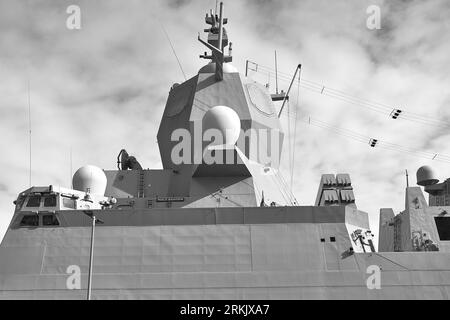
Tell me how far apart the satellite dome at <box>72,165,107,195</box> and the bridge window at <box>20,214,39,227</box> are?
2379 mm

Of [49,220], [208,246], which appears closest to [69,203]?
[49,220]

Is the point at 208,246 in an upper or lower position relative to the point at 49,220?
lower

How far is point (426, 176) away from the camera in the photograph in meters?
25.7

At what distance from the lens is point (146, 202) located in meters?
17.9

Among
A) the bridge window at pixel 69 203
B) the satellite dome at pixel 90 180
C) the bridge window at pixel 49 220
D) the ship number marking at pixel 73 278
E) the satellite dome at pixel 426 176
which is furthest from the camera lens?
the satellite dome at pixel 426 176

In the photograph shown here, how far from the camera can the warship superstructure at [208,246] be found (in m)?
14.9

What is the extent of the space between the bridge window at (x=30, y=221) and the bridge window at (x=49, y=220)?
28 centimetres

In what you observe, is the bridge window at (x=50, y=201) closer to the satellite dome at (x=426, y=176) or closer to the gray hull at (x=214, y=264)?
the gray hull at (x=214, y=264)

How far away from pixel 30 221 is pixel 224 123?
842 cm

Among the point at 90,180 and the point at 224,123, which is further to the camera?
the point at 90,180

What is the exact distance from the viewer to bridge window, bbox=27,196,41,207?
16.3 m

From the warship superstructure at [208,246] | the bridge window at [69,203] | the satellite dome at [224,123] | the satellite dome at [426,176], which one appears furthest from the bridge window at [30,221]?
the satellite dome at [426,176]

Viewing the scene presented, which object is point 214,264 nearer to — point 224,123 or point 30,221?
point 224,123
